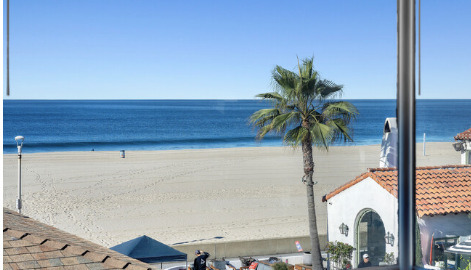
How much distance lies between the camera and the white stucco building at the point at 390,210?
9.69ft

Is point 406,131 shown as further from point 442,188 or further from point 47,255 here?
point 47,255

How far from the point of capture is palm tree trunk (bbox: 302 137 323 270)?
11.2 ft

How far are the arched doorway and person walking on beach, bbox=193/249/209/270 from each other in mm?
1072

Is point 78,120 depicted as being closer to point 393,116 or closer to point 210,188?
point 210,188

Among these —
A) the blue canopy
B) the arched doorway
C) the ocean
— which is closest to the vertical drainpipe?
the ocean

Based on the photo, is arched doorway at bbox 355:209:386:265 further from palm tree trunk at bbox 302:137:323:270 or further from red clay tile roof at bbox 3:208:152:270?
red clay tile roof at bbox 3:208:152:270

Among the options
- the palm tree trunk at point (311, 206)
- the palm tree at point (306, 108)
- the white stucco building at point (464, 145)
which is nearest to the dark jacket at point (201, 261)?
the palm tree trunk at point (311, 206)

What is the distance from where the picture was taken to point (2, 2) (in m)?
2.26

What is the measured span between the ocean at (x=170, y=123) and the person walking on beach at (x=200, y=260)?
86 centimetres

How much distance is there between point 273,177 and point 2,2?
2547mm

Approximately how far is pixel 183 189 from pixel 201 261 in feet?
3.33

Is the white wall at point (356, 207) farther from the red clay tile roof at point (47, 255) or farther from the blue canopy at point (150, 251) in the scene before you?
the red clay tile roof at point (47, 255)

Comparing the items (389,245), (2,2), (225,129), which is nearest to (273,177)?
(225,129)

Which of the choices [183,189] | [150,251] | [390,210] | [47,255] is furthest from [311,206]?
[47,255]
